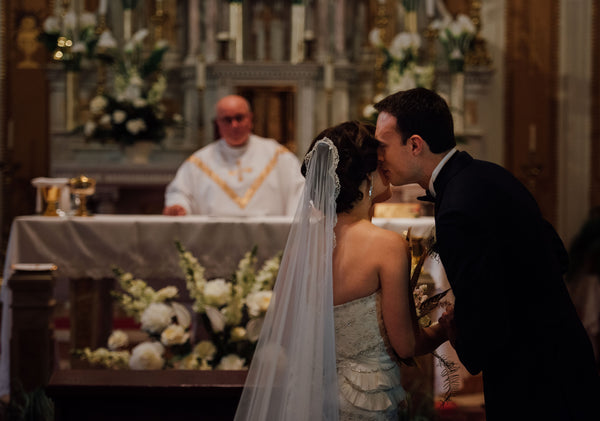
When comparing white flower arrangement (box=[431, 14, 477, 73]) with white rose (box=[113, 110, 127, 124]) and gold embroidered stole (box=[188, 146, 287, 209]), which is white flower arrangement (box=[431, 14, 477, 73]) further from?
white rose (box=[113, 110, 127, 124])

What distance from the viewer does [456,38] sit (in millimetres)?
7641

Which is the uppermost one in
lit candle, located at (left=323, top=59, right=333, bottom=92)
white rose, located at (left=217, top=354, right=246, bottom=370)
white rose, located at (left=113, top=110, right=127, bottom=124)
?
lit candle, located at (left=323, top=59, right=333, bottom=92)

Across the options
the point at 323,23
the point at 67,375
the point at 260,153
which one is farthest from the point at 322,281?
the point at 323,23

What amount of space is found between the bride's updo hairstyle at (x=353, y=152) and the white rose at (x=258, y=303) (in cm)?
167

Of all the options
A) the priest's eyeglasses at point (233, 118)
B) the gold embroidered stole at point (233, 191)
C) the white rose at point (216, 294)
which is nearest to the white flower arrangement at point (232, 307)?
the white rose at point (216, 294)

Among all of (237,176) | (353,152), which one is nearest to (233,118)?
(237,176)

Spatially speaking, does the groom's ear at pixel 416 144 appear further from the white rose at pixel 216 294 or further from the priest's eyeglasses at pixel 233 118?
the priest's eyeglasses at pixel 233 118

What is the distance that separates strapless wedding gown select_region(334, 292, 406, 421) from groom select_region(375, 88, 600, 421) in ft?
0.99

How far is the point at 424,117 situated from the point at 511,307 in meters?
0.64

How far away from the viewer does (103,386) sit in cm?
306

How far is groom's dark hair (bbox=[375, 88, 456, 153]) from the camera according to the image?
2.44 metres

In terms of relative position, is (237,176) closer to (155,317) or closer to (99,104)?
(99,104)

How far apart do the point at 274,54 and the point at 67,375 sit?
5.73 m

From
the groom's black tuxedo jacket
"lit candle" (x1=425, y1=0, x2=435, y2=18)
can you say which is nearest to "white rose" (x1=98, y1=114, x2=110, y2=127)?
"lit candle" (x1=425, y1=0, x2=435, y2=18)
